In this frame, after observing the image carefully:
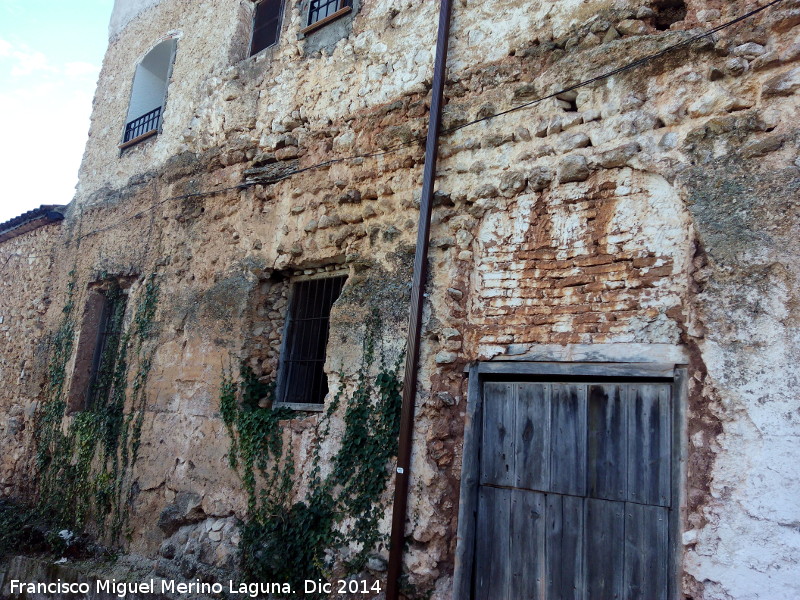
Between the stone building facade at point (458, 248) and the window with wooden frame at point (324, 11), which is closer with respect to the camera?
the stone building facade at point (458, 248)

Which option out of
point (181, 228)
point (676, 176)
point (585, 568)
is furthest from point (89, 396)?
point (676, 176)

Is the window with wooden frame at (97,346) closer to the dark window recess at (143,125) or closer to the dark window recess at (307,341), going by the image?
the dark window recess at (143,125)

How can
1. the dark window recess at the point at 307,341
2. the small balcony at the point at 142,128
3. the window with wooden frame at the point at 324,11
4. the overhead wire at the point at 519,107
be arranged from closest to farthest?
the overhead wire at the point at 519,107, the dark window recess at the point at 307,341, the window with wooden frame at the point at 324,11, the small balcony at the point at 142,128

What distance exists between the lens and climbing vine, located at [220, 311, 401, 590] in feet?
14.4

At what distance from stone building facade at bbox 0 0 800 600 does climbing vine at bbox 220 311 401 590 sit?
62 mm

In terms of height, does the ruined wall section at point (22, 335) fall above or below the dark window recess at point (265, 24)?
below

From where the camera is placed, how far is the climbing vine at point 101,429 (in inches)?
247

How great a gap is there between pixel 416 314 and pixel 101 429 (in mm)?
4244

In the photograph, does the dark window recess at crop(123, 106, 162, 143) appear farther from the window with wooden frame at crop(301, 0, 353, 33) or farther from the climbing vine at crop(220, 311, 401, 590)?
the climbing vine at crop(220, 311, 401, 590)

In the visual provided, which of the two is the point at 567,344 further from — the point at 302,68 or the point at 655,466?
the point at 302,68

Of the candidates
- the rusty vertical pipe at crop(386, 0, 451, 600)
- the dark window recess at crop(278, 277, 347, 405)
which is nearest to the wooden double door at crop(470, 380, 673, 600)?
the rusty vertical pipe at crop(386, 0, 451, 600)

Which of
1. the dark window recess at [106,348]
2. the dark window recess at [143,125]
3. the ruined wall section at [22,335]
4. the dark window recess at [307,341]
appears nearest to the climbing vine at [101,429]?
the dark window recess at [106,348]

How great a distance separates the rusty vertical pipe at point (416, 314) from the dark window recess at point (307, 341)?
1.23 meters

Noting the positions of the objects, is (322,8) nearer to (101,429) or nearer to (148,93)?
(148,93)
